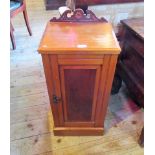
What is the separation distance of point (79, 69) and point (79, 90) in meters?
0.16

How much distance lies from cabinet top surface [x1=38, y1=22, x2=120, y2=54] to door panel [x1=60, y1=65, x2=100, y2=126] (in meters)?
0.11

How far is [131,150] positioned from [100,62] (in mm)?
687

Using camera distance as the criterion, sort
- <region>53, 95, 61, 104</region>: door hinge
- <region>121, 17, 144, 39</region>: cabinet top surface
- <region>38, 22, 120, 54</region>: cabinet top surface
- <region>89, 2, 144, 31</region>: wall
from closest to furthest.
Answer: <region>38, 22, 120, 54</region>: cabinet top surface, <region>53, 95, 61, 104</region>: door hinge, <region>121, 17, 144, 39</region>: cabinet top surface, <region>89, 2, 144, 31</region>: wall

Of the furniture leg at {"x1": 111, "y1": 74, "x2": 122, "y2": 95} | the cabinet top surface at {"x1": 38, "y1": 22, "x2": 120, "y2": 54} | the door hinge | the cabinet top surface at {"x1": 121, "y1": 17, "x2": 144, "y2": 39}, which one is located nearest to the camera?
the cabinet top surface at {"x1": 38, "y1": 22, "x2": 120, "y2": 54}

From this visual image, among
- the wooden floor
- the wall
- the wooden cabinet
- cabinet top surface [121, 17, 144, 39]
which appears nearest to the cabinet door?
the wooden cabinet

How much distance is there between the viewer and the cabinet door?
0.92 metres

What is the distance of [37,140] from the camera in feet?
4.16

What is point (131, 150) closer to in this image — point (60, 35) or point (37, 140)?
point (37, 140)

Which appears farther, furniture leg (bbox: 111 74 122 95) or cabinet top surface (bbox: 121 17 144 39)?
furniture leg (bbox: 111 74 122 95)

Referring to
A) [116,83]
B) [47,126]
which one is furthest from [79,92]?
[116,83]

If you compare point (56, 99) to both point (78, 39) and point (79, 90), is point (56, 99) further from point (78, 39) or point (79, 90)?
point (78, 39)

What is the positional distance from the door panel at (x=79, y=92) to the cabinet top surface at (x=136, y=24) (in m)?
0.44

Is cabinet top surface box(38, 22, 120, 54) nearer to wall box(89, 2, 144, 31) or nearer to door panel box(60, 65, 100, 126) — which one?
door panel box(60, 65, 100, 126)
